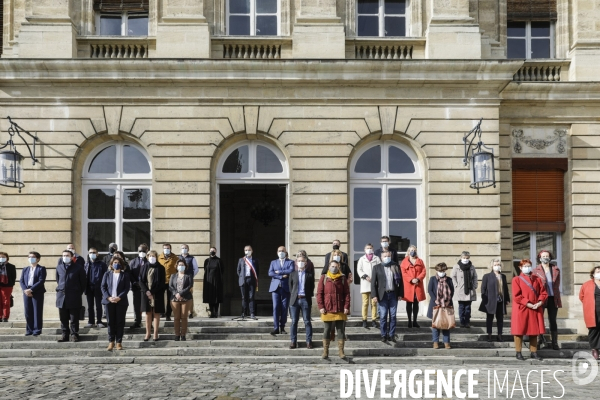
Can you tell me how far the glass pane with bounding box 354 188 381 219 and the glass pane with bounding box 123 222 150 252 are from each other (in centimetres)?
496

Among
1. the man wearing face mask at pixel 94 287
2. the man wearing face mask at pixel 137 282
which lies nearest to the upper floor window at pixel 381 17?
the man wearing face mask at pixel 137 282

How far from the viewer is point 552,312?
1538 cm

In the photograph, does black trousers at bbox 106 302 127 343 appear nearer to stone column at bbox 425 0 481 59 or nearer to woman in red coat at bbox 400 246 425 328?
woman in red coat at bbox 400 246 425 328

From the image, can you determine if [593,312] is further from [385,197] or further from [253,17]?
[253,17]

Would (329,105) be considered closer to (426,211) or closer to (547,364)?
(426,211)

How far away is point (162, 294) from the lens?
51.9 ft

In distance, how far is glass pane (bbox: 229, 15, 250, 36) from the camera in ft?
65.0

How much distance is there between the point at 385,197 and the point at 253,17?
17.7 ft

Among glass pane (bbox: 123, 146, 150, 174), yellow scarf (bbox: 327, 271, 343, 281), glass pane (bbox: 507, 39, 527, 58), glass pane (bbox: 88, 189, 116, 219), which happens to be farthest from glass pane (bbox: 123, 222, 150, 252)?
glass pane (bbox: 507, 39, 527, 58)

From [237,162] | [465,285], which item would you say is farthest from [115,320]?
[465,285]

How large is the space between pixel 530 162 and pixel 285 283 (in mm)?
7894

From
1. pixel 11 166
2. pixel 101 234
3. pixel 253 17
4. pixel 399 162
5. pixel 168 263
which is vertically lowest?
pixel 168 263

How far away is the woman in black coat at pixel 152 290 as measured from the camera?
15555 mm

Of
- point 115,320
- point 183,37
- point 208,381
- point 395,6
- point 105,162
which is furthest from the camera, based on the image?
point 395,6
